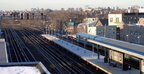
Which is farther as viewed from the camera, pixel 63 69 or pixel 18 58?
pixel 18 58

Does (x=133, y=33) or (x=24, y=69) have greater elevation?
(x=133, y=33)

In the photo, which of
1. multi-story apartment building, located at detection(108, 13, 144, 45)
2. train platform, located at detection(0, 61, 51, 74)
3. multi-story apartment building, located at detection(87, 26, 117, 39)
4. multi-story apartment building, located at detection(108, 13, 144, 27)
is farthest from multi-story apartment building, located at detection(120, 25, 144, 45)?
train platform, located at detection(0, 61, 51, 74)

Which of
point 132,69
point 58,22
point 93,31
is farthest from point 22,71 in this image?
point 58,22

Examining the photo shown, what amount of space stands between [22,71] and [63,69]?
6.56 metres

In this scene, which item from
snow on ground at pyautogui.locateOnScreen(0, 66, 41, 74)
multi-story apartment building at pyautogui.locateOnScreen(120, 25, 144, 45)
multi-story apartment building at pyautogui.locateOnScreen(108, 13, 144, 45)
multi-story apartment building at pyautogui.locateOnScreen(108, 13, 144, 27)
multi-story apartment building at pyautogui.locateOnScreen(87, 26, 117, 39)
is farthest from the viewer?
multi-story apartment building at pyautogui.locateOnScreen(108, 13, 144, 27)

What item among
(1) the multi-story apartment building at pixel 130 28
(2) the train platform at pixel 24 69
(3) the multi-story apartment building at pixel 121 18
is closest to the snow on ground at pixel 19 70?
(2) the train platform at pixel 24 69

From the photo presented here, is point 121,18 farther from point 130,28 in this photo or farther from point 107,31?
point 130,28

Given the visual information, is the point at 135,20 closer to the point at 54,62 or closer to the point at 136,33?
the point at 136,33

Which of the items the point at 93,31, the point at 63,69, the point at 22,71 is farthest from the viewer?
the point at 93,31

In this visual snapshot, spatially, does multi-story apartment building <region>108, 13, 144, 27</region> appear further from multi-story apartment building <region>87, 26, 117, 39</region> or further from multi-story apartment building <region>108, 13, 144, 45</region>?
multi-story apartment building <region>87, 26, 117, 39</region>

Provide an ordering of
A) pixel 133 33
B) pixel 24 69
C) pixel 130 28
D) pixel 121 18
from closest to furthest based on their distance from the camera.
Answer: pixel 24 69 → pixel 133 33 → pixel 130 28 → pixel 121 18

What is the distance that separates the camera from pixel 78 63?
16.7m

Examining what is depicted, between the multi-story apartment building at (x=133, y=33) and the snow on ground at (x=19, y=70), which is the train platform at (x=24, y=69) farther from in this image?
the multi-story apartment building at (x=133, y=33)

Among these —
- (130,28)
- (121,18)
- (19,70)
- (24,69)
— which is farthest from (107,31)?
(19,70)
